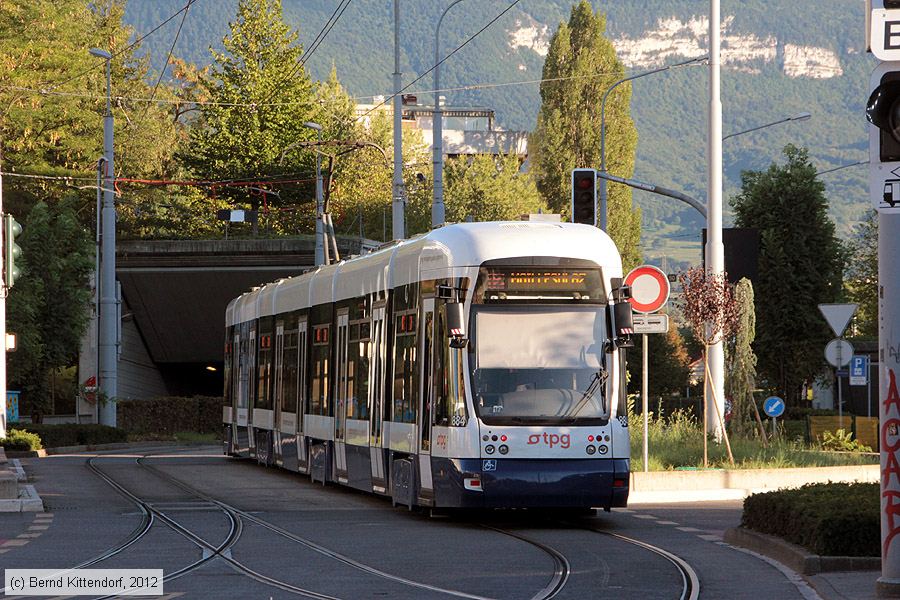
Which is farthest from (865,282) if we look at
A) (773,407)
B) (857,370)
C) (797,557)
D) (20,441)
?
(797,557)

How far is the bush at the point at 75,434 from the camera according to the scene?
47938mm

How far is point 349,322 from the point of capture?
80.4ft

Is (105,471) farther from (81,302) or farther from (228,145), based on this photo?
(228,145)

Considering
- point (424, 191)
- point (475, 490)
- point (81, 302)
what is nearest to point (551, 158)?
point (424, 191)

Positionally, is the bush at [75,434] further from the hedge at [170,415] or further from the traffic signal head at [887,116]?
the traffic signal head at [887,116]

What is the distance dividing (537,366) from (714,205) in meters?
11.8

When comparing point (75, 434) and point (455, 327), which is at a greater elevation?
point (455, 327)

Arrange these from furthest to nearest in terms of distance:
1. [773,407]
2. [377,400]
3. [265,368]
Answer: [773,407] → [265,368] → [377,400]

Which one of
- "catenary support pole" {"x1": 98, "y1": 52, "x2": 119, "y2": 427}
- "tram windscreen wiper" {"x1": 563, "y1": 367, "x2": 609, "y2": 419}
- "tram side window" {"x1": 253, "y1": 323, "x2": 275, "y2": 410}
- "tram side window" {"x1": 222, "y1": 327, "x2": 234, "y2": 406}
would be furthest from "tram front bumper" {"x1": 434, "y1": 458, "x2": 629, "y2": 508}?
"catenary support pole" {"x1": 98, "y1": 52, "x2": 119, "y2": 427}

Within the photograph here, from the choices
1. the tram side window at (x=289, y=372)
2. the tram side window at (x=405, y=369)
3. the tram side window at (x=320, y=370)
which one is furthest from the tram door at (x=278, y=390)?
the tram side window at (x=405, y=369)

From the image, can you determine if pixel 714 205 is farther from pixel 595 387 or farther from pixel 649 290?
pixel 595 387

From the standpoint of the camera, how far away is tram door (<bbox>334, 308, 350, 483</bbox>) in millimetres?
24203

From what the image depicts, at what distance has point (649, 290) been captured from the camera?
24406 mm

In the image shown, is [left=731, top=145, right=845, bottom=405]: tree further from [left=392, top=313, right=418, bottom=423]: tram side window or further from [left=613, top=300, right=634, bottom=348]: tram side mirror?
[left=613, top=300, right=634, bottom=348]: tram side mirror
